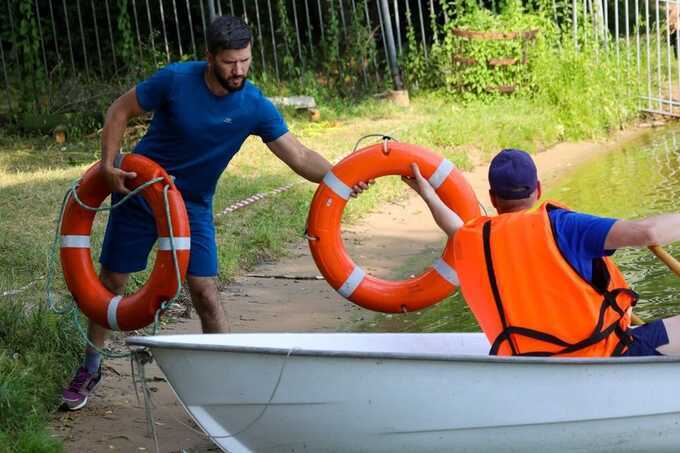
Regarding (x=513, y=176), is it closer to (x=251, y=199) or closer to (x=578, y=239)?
(x=578, y=239)

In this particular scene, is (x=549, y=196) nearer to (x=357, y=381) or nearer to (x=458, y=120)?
(x=458, y=120)

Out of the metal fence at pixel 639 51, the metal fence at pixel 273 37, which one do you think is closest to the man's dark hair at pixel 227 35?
the metal fence at pixel 273 37

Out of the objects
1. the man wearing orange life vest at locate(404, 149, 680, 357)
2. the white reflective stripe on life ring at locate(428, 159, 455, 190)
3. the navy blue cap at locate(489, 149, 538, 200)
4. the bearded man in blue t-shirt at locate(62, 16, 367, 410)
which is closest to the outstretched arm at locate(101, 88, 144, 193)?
the bearded man in blue t-shirt at locate(62, 16, 367, 410)

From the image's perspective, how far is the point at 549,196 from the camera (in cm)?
970

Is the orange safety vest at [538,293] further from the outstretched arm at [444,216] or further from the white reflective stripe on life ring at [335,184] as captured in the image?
the white reflective stripe on life ring at [335,184]

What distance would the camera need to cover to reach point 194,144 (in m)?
4.98

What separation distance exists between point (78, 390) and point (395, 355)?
156 centimetres

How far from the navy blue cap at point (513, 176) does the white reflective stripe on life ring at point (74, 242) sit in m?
1.89

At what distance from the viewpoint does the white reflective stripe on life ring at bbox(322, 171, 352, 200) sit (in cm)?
546

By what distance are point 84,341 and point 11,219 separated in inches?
96.8

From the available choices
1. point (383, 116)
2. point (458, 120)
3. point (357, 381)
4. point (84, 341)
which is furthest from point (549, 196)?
point (357, 381)

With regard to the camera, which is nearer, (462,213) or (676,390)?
(676,390)

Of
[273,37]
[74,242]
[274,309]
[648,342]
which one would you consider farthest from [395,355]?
[273,37]

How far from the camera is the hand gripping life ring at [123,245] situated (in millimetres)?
4918
